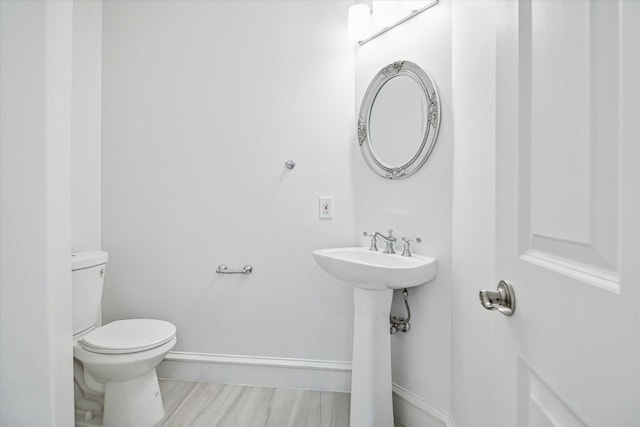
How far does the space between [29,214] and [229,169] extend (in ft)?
3.28

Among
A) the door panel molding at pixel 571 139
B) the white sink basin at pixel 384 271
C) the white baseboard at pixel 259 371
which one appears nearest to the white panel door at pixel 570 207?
the door panel molding at pixel 571 139

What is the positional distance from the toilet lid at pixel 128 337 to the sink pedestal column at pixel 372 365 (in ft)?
3.21

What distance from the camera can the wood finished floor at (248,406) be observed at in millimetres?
1663

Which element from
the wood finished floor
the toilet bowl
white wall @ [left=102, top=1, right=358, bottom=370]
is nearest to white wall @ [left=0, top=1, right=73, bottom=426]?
the toilet bowl

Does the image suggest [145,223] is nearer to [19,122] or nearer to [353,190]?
[19,122]

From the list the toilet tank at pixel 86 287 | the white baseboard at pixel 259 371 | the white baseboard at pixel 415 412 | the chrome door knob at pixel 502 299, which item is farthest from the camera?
the white baseboard at pixel 259 371

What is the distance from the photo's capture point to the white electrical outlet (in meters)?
1.96

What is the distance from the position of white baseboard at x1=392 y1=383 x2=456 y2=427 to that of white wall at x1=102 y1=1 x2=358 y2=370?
0.40 metres

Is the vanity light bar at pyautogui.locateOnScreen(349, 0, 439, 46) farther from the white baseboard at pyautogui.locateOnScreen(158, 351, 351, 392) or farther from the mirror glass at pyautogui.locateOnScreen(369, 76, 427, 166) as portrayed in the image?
the white baseboard at pyautogui.locateOnScreen(158, 351, 351, 392)

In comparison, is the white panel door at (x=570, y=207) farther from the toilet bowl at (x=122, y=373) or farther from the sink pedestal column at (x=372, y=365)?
the toilet bowl at (x=122, y=373)

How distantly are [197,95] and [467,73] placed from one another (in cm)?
158

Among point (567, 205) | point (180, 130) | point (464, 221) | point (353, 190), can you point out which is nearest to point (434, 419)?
point (464, 221)

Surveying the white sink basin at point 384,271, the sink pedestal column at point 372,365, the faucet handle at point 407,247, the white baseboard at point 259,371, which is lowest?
the white baseboard at point 259,371

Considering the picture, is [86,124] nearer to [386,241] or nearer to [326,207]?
[326,207]
